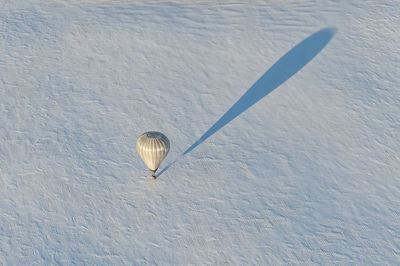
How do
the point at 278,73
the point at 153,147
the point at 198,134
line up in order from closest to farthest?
the point at 153,147, the point at 198,134, the point at 278,73

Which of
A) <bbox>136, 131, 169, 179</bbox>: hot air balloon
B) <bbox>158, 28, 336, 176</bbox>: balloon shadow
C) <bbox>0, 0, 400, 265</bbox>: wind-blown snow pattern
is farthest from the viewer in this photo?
<bbox>158, 28, 336, 176</bbox>: balloon shadow

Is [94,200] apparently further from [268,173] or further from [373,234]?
[373,234]

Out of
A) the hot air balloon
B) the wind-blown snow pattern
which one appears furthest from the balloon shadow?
the hot air balloon

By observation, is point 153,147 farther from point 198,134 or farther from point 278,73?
point 278,73

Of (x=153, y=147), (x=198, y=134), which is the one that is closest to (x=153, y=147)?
(x=153, y=147)

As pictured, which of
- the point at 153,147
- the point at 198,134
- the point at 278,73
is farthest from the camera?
the point at 278,73

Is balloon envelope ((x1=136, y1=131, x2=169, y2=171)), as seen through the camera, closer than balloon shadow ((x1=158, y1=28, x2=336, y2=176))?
Yes

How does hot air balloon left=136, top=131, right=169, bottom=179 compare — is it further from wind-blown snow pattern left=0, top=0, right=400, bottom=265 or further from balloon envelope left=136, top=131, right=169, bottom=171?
wind-blown snow pattern left=0, top=0, right=400, bottom=265
